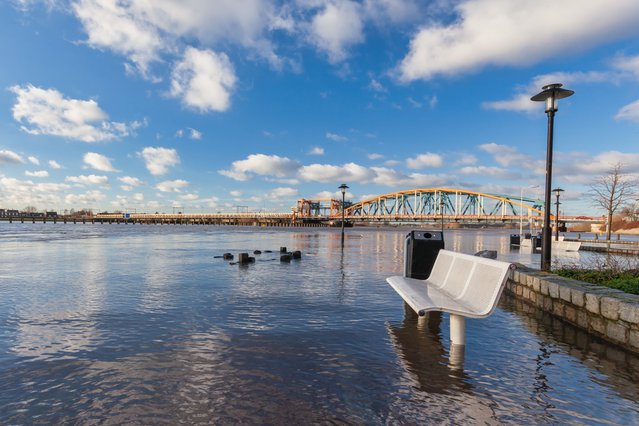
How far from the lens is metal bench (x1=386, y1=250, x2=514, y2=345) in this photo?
4605 mm

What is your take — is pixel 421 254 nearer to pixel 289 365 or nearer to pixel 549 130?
pixel 289 365

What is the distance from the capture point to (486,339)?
5.76 metres

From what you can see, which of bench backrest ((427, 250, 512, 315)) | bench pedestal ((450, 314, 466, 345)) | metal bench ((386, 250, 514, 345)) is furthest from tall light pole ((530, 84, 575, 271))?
bench pedestal ((450, 314, 466, 345))

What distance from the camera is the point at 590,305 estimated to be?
620 cm

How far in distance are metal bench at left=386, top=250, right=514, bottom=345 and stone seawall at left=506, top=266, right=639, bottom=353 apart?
221 centimetres

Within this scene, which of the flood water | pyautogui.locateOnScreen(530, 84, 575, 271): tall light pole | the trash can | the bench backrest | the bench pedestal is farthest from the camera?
pyautogui.locateOnScreen(530, 84, 575, 271): tall light pole

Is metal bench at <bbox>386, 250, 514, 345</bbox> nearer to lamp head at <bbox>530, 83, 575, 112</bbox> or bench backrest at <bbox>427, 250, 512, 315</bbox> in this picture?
bench backrest at <bbox>427, 250, 512, 315</bbox>

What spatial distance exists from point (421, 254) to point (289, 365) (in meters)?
4.25

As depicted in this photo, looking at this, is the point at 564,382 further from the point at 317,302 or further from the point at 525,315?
the point at 317,302

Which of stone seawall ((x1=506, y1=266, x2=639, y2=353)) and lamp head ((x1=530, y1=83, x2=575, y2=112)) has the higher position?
lamp head ((x1=530, y1=83, x2=575, y2=112))

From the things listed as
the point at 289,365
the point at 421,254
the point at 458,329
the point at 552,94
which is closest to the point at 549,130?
the point at 552,94

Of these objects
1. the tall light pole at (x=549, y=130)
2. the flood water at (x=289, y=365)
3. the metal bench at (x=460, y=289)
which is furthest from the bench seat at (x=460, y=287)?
the tall light pole at (x=549, y=130)

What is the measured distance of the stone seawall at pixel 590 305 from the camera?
5.38 metres

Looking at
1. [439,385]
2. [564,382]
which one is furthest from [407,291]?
[564,382]
